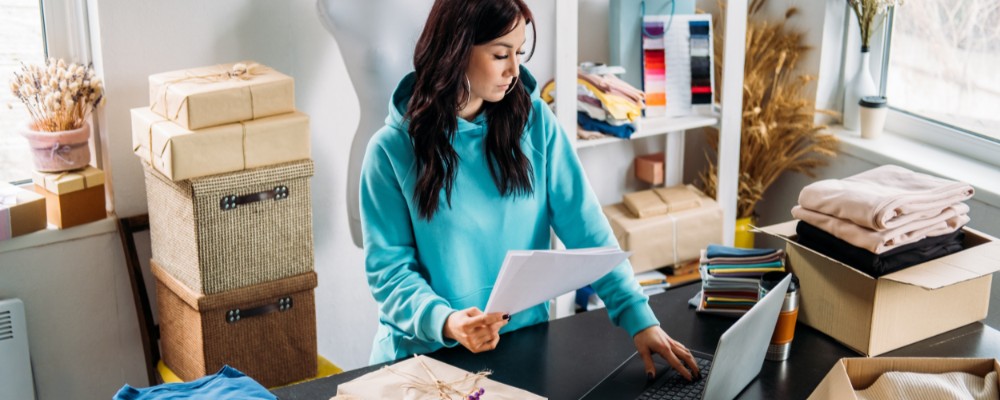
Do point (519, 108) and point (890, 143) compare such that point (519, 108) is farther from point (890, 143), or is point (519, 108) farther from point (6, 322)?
point (890, 143)

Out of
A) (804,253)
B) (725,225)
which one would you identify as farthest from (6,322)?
(725,225)

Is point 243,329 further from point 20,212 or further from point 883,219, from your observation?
point 883,219

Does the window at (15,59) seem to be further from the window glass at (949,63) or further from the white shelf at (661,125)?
the window glass at (949,63)

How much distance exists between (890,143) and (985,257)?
1.57 meters

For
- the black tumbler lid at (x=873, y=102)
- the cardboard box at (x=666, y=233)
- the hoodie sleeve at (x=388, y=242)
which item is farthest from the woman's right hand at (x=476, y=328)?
the black tumbler lid at (x=873, y=102)

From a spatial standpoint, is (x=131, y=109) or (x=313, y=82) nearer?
(x=131, y=109)

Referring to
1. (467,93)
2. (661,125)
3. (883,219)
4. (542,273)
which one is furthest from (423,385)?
(661,125)

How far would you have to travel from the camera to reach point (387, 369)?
1874 mm

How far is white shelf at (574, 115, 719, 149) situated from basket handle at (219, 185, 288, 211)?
106cm

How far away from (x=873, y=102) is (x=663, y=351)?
6.72 ft

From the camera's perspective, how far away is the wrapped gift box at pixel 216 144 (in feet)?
8.30

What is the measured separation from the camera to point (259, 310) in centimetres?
282

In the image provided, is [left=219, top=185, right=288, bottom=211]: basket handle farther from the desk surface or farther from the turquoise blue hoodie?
the desk surface

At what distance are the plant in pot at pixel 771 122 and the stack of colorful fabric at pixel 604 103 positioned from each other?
530 mm
